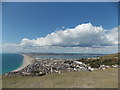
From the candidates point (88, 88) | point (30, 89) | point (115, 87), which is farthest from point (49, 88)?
point (115, 87)

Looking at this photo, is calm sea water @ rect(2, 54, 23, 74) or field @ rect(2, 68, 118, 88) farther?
calm sea water @ rect(2, 54, 23, 74)

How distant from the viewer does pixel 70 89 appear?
6.14 metres

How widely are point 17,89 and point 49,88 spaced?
6.38ft

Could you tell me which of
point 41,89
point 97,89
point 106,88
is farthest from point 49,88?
point 106,88

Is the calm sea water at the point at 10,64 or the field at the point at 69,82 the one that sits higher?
the field at the point at 69,82

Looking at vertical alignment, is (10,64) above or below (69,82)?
below

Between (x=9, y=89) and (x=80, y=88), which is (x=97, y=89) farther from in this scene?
(x=9, y=89)

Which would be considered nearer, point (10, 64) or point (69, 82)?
point (69, 82)

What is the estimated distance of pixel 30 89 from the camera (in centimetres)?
642

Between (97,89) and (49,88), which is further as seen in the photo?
(49,88)

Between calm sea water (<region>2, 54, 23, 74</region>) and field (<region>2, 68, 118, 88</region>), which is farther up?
field (<region>2, 68, 118, 88</region>)

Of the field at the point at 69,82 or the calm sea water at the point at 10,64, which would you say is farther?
the calm sea water at the point at 10,64

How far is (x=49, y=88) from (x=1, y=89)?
2988mm

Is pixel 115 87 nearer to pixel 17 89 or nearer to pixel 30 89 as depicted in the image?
pixel 30 89
